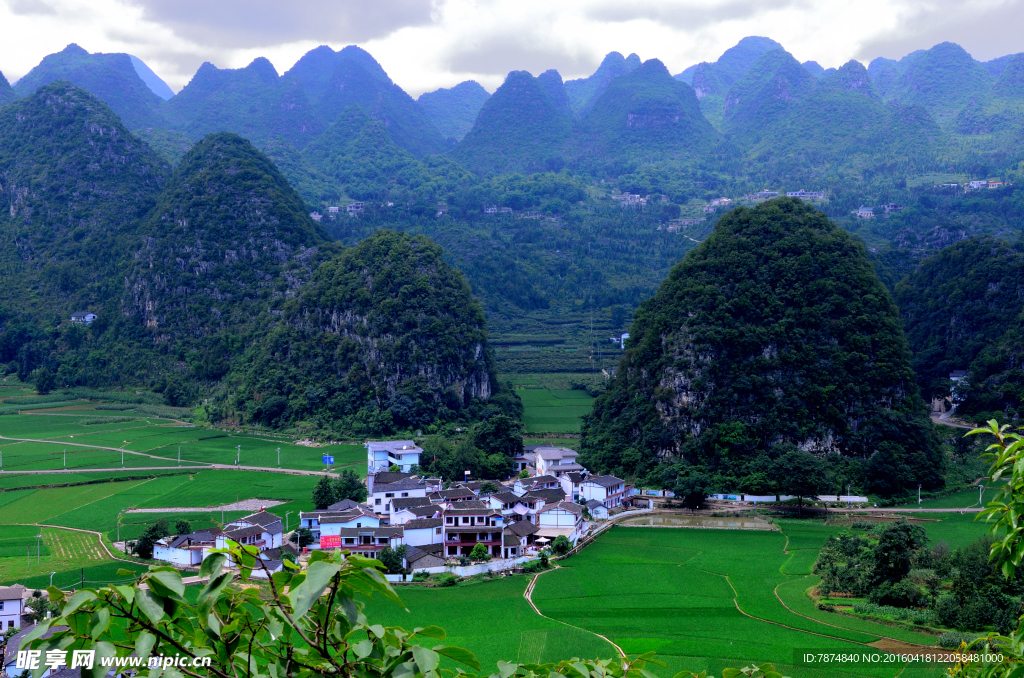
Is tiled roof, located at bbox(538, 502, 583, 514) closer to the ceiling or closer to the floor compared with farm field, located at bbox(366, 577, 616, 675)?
closer to the ceiling

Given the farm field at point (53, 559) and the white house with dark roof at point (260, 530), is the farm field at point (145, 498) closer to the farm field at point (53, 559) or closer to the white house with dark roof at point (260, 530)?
the farm field at point (53, 559)

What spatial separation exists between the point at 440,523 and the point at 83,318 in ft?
202

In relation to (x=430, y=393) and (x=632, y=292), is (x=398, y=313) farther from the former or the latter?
(x=632, y=292)

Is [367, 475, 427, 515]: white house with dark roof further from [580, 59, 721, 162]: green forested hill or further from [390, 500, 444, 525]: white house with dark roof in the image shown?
[580, 59, 721, 162]: green forested hill

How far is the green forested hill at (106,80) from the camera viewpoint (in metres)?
157

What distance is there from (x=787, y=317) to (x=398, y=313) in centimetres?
3067

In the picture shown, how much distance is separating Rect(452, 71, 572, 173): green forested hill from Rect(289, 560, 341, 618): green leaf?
6051 inches

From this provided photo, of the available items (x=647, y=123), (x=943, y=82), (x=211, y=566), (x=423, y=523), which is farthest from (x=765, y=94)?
(x=211, y=566)

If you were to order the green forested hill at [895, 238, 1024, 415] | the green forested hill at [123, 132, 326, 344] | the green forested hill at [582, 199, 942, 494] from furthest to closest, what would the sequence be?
1. the green forested hill at [123, 132, 326, 344]
2. the green forested hill at [895, 238, 1024, 415]
3. the green forested hill at [582, 199, 942, 494]

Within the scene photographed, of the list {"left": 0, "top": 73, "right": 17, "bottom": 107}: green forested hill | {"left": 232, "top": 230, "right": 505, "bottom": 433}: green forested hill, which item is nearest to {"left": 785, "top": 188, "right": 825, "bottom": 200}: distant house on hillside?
{"left": 232, "top": 230, "right": 505, "bottom": 433}: green forested hill

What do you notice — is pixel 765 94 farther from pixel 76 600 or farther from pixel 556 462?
pixel 76 600

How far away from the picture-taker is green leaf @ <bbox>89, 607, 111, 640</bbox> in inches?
139

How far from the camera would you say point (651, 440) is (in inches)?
1924

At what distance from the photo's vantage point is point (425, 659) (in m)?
3.98
